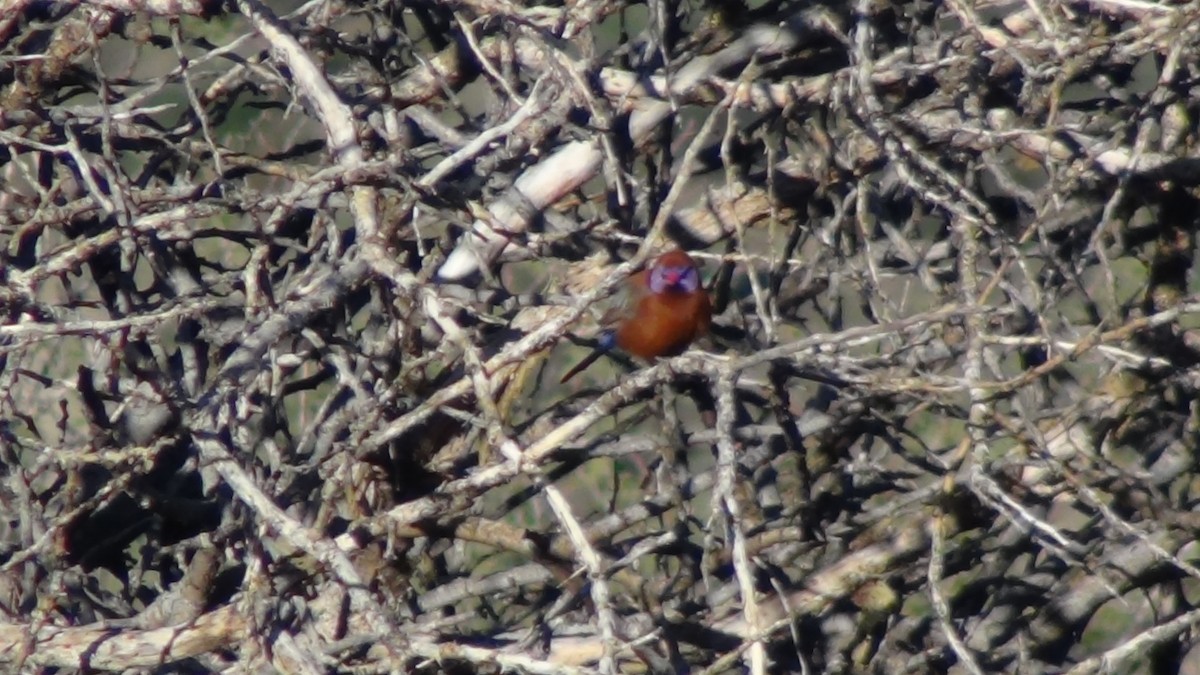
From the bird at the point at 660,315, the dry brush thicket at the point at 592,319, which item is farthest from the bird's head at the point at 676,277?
the dry brush thicket at the point at 592,319

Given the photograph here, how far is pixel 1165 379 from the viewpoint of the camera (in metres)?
3.37

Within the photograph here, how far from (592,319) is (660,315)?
0.64 metres

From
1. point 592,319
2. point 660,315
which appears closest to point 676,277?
point 660,315

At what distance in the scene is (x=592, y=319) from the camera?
415 centimetres

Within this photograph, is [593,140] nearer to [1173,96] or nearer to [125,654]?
[1173,96]

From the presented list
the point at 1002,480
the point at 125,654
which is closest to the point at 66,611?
the point at 125,654

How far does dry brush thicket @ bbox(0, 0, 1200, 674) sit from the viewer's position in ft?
10.1

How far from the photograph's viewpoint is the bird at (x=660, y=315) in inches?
179

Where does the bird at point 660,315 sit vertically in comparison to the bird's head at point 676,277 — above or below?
below

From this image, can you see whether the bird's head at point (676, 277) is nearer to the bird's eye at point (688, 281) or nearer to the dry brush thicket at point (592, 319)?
the bird's eye at point (688, 281)

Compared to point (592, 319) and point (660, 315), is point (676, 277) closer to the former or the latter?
point (660, 315)

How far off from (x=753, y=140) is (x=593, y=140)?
0.54 m

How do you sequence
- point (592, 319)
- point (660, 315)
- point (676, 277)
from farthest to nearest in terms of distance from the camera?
point (660, 315) → point (676, 277) → point (592, 319)

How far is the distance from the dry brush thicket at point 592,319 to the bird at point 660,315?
479 mm
